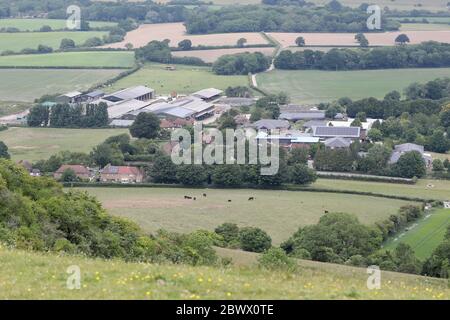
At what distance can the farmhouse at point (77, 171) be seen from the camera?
43.2m

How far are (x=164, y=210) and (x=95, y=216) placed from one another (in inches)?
505

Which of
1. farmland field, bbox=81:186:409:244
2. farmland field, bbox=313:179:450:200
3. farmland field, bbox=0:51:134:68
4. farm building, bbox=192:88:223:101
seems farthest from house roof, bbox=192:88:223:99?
farmland field, bbox=81:186:409:244

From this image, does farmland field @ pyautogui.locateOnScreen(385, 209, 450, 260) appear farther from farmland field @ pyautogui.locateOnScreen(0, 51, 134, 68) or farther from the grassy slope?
farmland field @ pyautogui.locateOnScreen(0, 51, 134, 68)

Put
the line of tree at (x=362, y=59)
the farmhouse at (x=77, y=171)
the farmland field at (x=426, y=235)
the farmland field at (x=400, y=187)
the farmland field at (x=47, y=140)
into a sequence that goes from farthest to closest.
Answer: the line of tree at (x=362, y=59), the farmland field at (x=47, y=140), the farmhouse at (x=77, y=171), the farmland field at (x=400, y=187), the farmland field at (x=426, y=235)

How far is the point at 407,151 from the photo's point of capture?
4869 cm

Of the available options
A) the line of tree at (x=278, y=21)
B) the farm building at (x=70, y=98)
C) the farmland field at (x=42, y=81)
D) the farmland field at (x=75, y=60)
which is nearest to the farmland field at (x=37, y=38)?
the farmland field at (x=75, y=60)

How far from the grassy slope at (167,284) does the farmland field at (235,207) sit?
62.6 feet

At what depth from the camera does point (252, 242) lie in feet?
102

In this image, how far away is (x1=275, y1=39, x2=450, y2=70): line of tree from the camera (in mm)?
80312

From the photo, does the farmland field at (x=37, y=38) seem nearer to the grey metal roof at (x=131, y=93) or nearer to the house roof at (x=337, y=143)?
the grey metal roof at (x=131, y=93)

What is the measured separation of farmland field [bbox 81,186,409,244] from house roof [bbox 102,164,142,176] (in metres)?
2.66

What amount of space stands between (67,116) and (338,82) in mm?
25265

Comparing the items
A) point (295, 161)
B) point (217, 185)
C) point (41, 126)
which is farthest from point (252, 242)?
point (41, 126)

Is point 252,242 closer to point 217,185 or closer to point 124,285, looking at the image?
point 217,185
